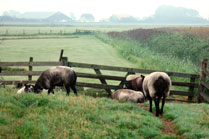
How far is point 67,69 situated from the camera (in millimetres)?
12773

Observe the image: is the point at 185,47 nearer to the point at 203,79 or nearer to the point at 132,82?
the point at 203,79

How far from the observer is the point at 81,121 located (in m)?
7.84

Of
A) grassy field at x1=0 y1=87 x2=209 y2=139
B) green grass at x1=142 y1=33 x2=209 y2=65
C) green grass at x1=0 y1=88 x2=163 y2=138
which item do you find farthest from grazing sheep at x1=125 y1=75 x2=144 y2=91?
green grass at x1=142 y1=33 x2=209 y2=65

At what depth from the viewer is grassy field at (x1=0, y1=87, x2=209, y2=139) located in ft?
22.7

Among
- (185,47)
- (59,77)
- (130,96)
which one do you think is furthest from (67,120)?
(185,47)

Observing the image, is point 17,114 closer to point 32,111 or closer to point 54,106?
point 32,111

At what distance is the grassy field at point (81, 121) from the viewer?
691 cm

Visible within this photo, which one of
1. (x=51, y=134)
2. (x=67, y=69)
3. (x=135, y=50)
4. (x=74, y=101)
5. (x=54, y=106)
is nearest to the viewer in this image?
(x=51, y=134)

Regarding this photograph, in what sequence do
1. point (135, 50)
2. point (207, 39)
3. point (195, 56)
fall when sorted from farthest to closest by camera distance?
point (135, 50), point (207, 39), point (195, 56)

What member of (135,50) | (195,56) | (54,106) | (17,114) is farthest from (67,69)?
(135,50)

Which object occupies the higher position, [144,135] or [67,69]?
[67,69]

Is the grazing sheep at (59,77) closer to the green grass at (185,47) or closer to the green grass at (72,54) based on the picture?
the green grass at (72,54)

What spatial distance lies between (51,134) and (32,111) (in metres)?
1.88

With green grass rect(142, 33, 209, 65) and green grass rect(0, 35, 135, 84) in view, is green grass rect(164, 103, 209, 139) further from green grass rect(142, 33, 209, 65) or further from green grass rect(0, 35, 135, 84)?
green grass rect(142, 33, 209, 65)
